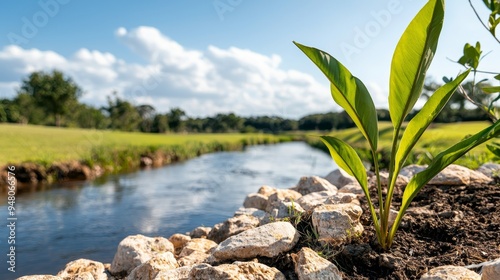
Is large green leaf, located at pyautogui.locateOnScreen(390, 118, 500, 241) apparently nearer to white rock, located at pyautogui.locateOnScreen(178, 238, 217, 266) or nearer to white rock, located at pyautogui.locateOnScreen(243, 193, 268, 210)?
white rock, located at pyautogui.locateOnScreen(178, 238, 217, 266)

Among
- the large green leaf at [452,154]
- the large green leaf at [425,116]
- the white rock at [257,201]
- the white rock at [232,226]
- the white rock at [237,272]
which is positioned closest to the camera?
the white rock at [237,272]

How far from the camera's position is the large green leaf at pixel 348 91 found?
7.23 feet

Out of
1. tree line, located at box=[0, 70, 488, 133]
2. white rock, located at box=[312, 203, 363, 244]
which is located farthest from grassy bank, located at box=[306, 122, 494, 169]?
tree line, located at box=[0, 70, 488, 133]

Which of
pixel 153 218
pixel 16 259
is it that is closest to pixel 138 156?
pixel 153 218

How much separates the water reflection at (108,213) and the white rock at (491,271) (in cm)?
408

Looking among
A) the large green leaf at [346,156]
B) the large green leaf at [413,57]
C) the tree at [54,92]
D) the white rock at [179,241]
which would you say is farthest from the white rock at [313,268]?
the tree at [54,92]

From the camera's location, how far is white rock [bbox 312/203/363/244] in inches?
95.9

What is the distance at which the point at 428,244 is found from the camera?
2.46m

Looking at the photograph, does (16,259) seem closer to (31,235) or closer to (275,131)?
(31,235)

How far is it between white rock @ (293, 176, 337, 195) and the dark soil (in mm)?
1385

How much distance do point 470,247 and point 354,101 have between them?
1190 millimetres

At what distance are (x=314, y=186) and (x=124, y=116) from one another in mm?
54885

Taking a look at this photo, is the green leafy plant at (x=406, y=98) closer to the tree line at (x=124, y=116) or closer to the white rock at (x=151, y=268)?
the white rock at (x=151, y=268)

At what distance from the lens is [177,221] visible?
645 centimetres
